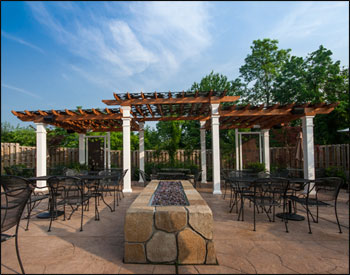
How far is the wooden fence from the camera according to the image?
28.0ft

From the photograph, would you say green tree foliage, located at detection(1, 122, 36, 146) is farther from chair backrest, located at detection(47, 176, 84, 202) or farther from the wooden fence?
chair backrest, located at detection(47, 176, 84, 202)

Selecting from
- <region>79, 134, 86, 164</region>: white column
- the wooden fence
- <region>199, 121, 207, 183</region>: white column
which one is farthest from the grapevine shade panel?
the wooden fence

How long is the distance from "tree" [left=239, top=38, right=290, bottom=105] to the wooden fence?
8774 mm

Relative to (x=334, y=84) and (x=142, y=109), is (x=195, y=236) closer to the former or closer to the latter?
(x=142, y=109)

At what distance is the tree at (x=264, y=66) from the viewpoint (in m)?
18.0

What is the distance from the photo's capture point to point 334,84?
545 inches

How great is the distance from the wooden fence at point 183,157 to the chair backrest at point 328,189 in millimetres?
5755

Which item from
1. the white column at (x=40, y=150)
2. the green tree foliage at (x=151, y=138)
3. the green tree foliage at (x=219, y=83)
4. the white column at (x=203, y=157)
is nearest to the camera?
the white column at (x=40, y=150)

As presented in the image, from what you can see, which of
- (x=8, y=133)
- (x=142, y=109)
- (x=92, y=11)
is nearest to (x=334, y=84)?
(x=142, y=109)

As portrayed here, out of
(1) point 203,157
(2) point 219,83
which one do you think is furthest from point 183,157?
(2) point 219,83

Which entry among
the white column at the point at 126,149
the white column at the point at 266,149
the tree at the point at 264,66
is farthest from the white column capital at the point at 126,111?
the tree at the point at 264,66

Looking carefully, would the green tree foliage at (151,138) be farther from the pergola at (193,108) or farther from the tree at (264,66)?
the pergola at (193,108)

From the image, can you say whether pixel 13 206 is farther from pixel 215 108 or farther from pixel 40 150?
pixel 40 150

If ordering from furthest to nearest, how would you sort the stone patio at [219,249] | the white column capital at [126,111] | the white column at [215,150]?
the white column capital at [126,111], the white column at [215,150], the stone patio at [219,249]
